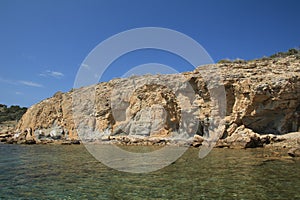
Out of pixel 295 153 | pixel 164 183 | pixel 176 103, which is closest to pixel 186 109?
pixel 176 103

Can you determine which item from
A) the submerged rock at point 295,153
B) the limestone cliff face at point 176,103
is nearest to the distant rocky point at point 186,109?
the limestone cliff face at point 176,103

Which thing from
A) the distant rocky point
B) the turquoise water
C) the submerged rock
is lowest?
the turquoise water

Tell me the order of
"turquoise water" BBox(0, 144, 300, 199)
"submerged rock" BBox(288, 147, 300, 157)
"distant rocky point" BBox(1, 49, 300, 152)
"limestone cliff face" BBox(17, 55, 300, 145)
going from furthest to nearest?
"limestone cliff face" BBox(17, 55, 300, 145) < "distant rocky point" BBox(1, 49, 300, 152) < "submerged rock" BBox(288, 147, 300, 157) < "turquoise water" BBox(0, 144, 300, 199)

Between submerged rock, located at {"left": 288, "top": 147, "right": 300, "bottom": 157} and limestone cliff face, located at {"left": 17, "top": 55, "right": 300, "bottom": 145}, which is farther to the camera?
limestone cliff face, located at {"left": 17, "top": 55, "right": 300, "bottom": 145}

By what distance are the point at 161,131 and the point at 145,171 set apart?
2051cm

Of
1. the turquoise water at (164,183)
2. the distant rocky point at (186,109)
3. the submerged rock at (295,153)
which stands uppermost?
the distant rocky point at (186,109)

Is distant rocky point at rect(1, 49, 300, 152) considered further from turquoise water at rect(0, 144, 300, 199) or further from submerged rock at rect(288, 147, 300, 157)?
turquoise water at rect(0, 144, 300, 199)

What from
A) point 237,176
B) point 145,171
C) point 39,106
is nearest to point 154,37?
point 145,171

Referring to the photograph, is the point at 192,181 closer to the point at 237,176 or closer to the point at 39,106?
the point at 237,176

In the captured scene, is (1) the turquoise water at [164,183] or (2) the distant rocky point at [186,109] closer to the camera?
(1) the turquoise water at [164,183]

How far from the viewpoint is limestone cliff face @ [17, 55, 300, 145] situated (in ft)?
85.5

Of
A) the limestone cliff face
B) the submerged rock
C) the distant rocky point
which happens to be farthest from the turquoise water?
the limestone cliff face

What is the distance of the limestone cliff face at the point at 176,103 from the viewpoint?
26.0 meters

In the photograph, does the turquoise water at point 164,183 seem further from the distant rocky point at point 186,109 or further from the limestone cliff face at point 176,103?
the limestone cliff face at point 176,103
